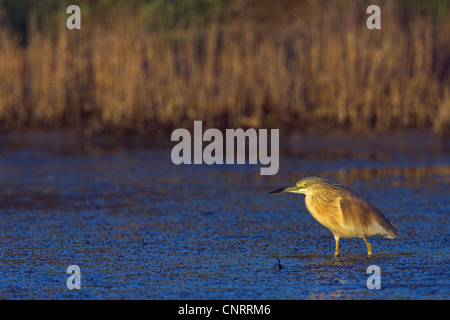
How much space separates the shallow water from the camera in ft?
19.1

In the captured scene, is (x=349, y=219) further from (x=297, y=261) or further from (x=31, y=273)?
(x=31, y=273)

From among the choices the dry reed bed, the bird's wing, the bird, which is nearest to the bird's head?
the bird

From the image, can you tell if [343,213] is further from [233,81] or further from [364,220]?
[233,81]

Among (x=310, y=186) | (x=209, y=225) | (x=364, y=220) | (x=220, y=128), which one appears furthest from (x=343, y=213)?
(x=220, y=128)

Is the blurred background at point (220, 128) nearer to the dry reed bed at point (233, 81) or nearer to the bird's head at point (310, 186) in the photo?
the dry reed bed at point (233, 81)

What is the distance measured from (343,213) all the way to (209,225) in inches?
60.7

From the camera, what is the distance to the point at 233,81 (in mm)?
13719

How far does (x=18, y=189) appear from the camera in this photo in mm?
9922

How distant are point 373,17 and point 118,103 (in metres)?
3.98

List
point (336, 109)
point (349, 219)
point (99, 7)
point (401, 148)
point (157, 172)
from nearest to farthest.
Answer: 1. point (349, 219)
2. point (157, 172)
3. point (401, 148)
4. point (336, 109)
5. point (99, 7)

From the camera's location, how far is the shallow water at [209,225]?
5.82m
